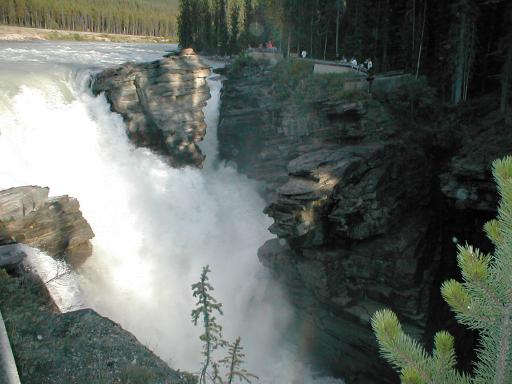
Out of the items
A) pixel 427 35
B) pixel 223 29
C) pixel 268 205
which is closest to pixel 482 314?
pixel 268 205

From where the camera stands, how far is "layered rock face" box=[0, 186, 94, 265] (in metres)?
17.7

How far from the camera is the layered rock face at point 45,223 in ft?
58.0

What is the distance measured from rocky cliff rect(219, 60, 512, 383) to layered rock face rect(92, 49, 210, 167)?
1048 centimetres

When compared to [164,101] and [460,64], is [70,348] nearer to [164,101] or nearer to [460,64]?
[164,101]

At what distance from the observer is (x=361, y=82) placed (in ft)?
85.4

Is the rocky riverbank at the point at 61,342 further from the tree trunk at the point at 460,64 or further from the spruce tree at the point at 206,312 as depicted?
the tree trunk at the point at 460,64

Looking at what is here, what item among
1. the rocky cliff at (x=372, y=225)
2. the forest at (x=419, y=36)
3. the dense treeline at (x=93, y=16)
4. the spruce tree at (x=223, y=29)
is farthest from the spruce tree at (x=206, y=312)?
the dense treeline at (x=93, y=16)

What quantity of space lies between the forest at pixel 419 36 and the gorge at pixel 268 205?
3.60 metres

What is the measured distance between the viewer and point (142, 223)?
23.3 meters

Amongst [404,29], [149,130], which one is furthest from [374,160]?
[404,29]

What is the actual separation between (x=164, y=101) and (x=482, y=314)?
27072 millimetres

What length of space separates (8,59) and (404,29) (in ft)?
101

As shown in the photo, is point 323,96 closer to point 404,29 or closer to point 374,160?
point 374,160

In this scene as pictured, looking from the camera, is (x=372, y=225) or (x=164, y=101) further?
(x=164, y=101)
